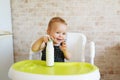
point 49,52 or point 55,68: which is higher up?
point 49,52

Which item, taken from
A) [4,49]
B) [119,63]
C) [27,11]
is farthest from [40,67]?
[119,63]

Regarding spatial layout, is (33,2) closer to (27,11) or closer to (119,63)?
(27,11)

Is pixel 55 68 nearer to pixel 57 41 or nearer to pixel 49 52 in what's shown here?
pixel 49 52

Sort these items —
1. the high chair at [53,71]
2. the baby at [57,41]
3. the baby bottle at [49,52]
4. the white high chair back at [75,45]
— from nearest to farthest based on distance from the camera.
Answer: the high chair at [53,71], the baby bottle at [49,52], the baby at [57,41], the white high chair back at [75,45]

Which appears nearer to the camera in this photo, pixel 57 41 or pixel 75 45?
pixel 57 41

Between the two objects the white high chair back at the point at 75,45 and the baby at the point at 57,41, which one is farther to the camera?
the white high chair back at the point at 75,45

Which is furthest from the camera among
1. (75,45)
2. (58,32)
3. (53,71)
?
(75,45)

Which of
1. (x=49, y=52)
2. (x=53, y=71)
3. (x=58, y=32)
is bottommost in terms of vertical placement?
(x=53, y=71)

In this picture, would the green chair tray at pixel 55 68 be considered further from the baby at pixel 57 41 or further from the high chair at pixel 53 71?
the baby at pixel 57 41

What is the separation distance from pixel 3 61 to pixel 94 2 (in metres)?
1.14

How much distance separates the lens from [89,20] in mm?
2488

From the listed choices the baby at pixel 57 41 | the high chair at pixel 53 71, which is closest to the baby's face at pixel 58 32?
the baby at pixel 57 41

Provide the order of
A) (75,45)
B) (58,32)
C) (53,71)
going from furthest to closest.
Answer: (75,45) < (58,32) < (53,71)

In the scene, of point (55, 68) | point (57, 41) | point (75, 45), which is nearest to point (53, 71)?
point (55, 68)
